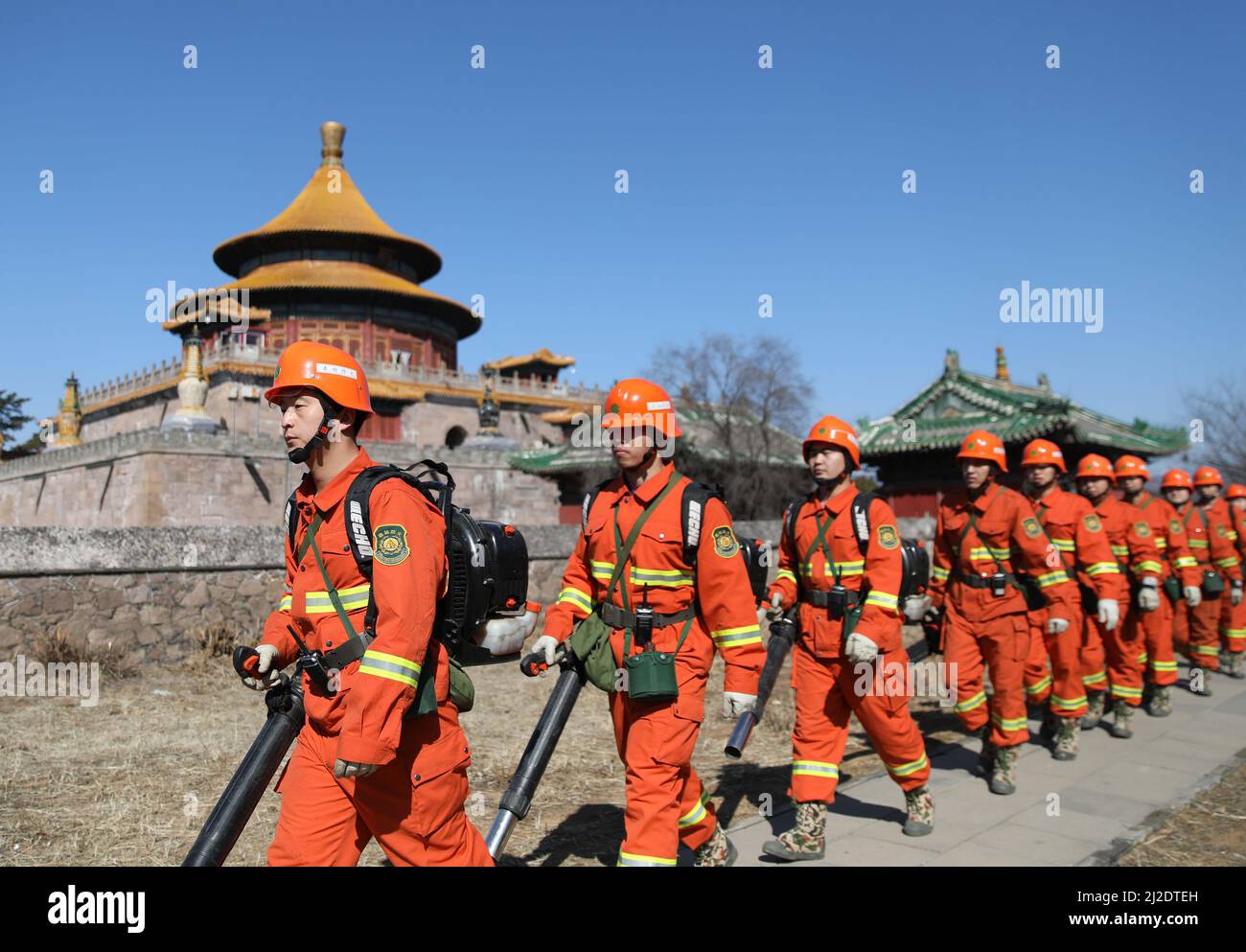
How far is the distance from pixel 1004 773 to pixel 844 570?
6.66 ft

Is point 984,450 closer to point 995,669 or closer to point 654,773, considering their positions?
point 995,669

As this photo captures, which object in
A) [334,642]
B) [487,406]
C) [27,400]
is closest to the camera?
[334,642]

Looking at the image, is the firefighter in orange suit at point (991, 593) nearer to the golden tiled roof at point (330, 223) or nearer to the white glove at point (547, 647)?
the white glove at point (547, 647)

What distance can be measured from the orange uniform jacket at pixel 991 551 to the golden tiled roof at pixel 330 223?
35147 mm

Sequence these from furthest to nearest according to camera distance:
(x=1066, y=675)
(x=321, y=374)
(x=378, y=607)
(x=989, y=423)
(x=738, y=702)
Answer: (x=989, y=423), (x=1066, y=675), (x=738, y=702), (x=321, y=374), (x=378, y=607)

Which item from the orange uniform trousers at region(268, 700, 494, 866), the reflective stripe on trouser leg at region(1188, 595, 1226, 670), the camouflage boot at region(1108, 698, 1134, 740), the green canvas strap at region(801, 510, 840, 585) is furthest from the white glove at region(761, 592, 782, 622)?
the reflective stripe on trouser leg at region(1188, 595, 1226, 670)

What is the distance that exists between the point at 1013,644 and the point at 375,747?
15.8 feet

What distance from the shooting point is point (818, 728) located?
16.4 ft

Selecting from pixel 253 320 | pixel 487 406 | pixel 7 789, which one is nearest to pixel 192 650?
pixel 7 789

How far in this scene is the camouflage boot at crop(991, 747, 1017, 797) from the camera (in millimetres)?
6039

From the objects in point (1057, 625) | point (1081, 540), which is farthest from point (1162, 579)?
point (1057, 625)

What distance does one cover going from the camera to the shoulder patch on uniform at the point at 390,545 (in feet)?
9.37
